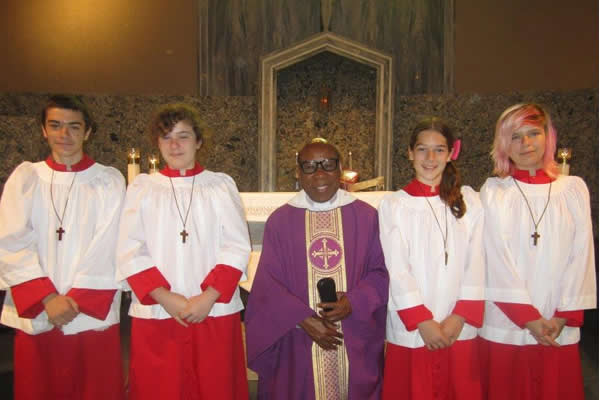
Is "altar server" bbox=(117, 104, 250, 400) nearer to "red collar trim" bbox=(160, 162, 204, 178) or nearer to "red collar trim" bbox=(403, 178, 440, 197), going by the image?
"red collar trim" bbox=(160, 162, 204, 178)

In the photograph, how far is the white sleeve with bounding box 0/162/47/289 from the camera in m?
2.20

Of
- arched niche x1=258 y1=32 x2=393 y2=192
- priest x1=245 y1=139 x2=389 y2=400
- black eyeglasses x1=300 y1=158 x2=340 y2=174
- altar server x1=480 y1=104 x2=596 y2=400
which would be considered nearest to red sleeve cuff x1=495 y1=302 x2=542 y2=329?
altar server x1=480 y1=104 x2=596 y2=400

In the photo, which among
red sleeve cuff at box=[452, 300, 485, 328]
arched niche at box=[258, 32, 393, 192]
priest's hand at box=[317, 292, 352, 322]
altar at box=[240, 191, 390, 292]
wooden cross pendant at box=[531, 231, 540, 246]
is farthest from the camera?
arched niche at box=[258, 32, 393, 192]

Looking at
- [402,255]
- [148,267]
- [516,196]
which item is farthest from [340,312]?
[516,196]

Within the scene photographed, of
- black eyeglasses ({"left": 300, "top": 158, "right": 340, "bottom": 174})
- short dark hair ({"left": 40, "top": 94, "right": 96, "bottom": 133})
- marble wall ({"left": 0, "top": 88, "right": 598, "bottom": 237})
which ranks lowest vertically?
black eyeglasses ({"left": 300, "top": 158, "right": 340, "bottom": 174})

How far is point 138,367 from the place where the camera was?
218cm

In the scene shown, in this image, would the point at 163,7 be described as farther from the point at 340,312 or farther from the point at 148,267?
the point at 340,312

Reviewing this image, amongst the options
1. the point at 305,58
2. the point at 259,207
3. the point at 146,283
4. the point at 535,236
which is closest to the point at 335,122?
the point at 305,58

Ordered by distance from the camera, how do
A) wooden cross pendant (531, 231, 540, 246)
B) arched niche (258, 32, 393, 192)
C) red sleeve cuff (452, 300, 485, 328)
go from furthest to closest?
1. arched niche (258, 32, 393, 192)
2. wooden cross pendant (531, 231, 540, 246)
3. red sleeve cuff (452, 300, 485, 328)

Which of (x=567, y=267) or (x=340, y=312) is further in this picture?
(x=567, y=267)

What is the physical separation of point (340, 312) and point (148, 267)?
36.7 inches

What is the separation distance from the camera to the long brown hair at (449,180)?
2262 mm

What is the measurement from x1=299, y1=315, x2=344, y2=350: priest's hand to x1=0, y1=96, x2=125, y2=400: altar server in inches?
40.0

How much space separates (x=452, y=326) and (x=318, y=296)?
2.13ft
